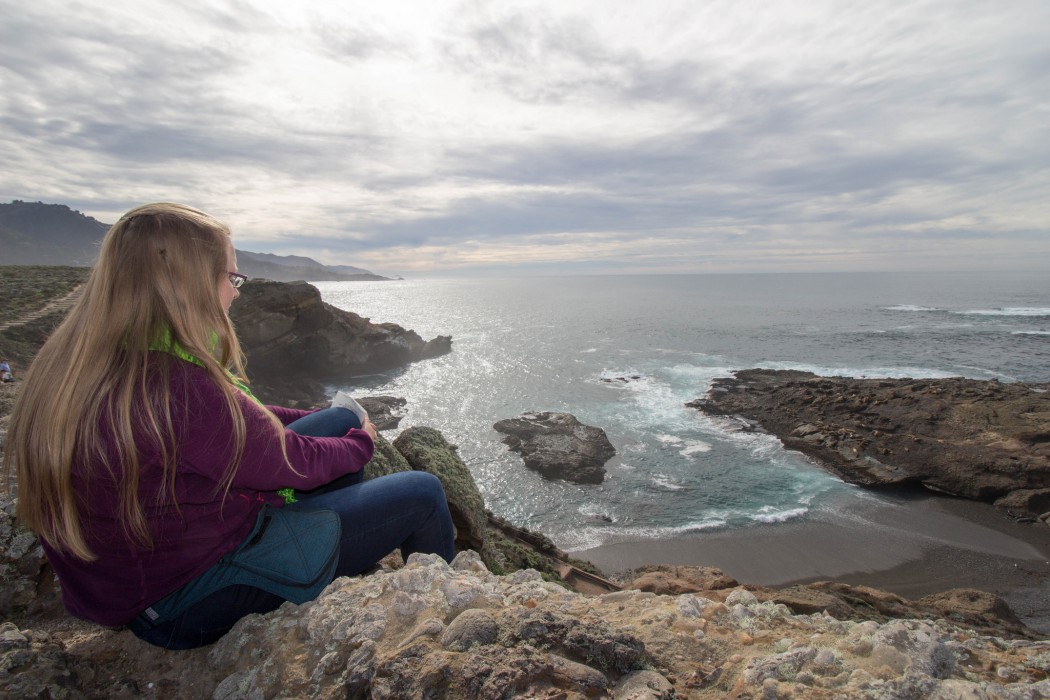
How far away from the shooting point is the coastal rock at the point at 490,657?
91.4 inches

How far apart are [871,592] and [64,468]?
1462cm

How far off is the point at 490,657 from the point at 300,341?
3905 centimetres

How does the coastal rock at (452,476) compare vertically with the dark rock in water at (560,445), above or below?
above

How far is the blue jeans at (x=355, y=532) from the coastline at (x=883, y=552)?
46.2ft

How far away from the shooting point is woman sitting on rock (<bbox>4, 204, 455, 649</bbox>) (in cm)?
189

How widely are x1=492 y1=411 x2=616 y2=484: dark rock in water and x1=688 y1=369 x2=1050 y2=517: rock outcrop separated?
9085 mm

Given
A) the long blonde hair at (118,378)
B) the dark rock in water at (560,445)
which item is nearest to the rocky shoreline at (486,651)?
the long blonde hair at (118,378)

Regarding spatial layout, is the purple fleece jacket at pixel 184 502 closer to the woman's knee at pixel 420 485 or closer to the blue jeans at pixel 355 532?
the blue jeans at pixel 355 532

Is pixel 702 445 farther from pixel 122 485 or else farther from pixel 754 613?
pixel 122 485

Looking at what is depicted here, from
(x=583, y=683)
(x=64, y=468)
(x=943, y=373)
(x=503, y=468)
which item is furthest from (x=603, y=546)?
(x=943, y=373)

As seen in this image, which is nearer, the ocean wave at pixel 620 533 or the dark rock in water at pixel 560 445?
the ocean wave at pixel 620 533

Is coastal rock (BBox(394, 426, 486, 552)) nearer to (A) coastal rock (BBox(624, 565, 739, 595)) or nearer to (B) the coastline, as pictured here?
(A) coastal rock (BBox(624, 565, 739, 595))

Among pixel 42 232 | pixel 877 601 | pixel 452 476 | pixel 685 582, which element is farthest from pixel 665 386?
pixel 42 232

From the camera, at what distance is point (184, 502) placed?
2.16 meters
